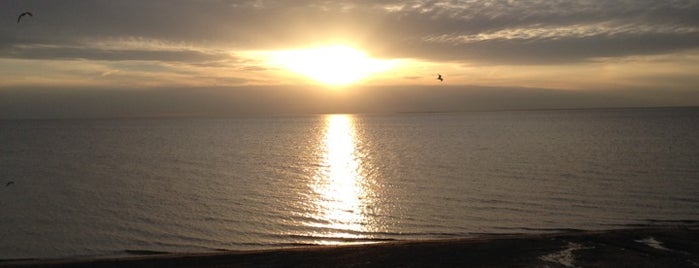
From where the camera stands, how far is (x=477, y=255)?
715 inches

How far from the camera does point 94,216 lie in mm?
29719

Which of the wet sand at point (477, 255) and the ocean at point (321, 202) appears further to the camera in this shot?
the ocean at point (321, 202)

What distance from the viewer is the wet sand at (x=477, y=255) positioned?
675 inches

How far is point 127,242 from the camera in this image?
23812mm

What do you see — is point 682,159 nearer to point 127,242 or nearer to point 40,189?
point 127,242

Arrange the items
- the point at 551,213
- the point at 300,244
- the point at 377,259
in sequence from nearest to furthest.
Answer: the point at 377,259 → the point at 300,244 → the point at 551,213

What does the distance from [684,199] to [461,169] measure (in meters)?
20.7

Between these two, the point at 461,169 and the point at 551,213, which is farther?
the point at 461,169

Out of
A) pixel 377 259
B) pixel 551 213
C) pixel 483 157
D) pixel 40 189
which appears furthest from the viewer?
pixel 483 157

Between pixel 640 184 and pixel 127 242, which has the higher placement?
pixel 640 184

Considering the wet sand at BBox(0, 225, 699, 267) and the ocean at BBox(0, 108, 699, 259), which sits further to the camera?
the ocean at BBox(0, 108, 699, 259)

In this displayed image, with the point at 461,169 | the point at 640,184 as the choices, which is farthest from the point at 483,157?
the point at 640,184

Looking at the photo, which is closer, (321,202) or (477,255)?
(477,255)

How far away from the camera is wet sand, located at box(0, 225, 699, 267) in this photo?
1714 cm
